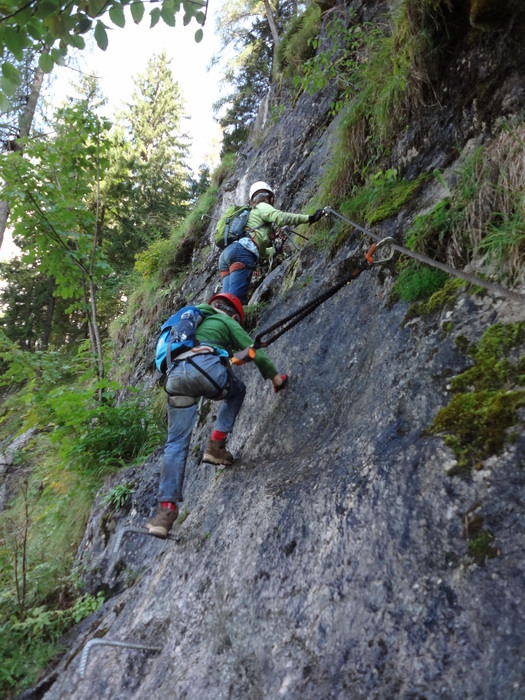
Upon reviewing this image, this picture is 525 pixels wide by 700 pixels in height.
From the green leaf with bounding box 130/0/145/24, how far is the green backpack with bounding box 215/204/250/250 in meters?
4.02

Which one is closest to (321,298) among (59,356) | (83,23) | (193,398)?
(193,398)

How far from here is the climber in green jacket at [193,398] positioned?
3893 millimetres

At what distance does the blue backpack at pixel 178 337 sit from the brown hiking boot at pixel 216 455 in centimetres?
83

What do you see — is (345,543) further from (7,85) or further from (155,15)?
(155,15)

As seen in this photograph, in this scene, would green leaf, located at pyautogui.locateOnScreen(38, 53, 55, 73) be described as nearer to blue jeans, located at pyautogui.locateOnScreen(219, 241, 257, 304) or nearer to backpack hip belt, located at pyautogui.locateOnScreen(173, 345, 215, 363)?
backpack hip belt, located at pyautogui.locateOnScreen(173, 345, 215, 363)

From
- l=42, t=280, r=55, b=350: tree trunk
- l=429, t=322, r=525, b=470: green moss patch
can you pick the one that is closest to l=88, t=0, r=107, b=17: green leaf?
l=429, t=322, r=525, b=470: green moss patch

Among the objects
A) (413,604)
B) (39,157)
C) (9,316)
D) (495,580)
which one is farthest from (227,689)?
(9,316)

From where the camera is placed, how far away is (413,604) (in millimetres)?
2035

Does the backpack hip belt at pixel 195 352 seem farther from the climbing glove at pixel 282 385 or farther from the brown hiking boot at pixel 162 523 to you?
the brown hiking boot at pixel 162 523

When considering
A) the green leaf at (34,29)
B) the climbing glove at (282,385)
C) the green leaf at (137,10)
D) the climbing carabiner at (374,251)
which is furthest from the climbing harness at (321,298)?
the green leaf at (34,29)

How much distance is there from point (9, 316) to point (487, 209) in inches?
817

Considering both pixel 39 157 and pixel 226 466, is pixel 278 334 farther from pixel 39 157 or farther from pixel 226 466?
pixel 39 157

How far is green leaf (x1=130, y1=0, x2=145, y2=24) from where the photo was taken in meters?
2.36

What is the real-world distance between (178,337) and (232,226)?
278cm
